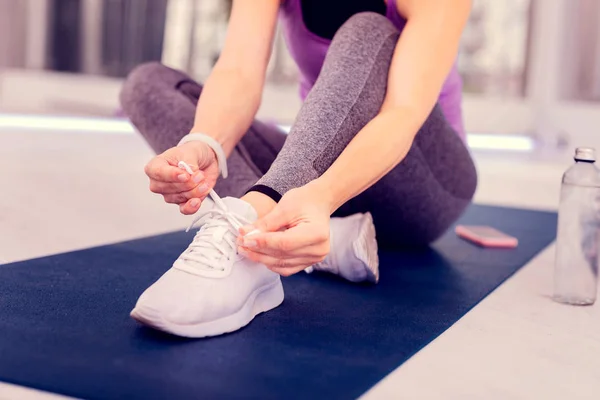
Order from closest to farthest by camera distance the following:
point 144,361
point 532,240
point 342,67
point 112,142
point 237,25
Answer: point 144,361 → point 342,67 → point 237,25 → point 532,240 → point 112,142

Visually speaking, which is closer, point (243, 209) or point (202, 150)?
point (243, 209)

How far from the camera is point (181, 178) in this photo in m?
0.96

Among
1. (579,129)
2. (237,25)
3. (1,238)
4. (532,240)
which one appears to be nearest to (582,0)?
(579,129)

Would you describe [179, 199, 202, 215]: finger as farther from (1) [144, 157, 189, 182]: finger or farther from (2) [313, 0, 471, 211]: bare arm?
(2) [313, 0, 471, 211]: bare arm

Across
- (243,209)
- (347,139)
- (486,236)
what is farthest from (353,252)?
(486,236)

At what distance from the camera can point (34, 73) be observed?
5.00 m

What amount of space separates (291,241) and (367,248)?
17.7 inches

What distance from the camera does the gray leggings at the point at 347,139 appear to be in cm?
107

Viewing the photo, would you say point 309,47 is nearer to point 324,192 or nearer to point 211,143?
point 211,143

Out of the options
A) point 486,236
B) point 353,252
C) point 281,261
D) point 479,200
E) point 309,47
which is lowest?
point 479,200

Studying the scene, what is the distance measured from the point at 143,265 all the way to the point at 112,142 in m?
2.42

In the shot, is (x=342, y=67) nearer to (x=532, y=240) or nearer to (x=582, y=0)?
(x=532, y=240)

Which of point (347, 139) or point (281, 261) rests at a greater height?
point (347, 139)

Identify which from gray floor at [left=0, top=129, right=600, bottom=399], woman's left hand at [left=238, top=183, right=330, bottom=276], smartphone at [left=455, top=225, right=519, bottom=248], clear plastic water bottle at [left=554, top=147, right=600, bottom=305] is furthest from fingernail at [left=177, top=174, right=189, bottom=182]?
smartphone at [left=455, top=225, right=519, bottom=248]
